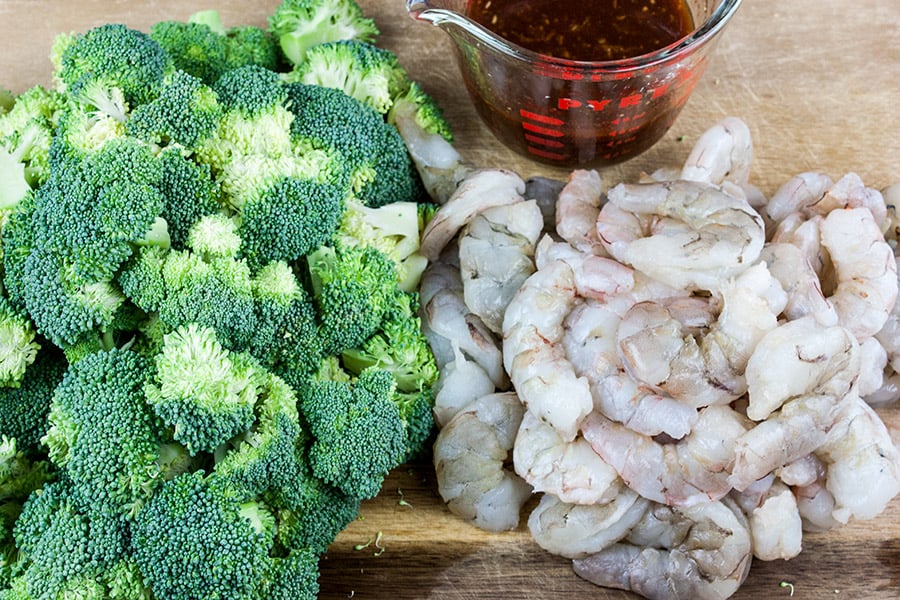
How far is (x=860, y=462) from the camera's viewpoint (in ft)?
6.85

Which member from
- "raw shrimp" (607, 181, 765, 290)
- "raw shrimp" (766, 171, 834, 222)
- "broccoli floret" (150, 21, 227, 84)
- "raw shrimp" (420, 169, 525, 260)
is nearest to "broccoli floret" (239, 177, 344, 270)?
"raw shrimp" (420, 169, 525, 260)

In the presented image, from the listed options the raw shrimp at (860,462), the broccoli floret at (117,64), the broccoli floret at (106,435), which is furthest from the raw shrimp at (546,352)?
the broccoli floret at (117,64)

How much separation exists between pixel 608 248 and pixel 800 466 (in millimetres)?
585

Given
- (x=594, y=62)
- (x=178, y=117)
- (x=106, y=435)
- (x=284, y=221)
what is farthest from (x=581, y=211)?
(x=106, y=435)

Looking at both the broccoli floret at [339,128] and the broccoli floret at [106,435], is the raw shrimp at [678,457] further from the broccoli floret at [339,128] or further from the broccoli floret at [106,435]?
the broccoli floret at [106,435]

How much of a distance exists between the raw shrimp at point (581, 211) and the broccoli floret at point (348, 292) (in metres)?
0.41

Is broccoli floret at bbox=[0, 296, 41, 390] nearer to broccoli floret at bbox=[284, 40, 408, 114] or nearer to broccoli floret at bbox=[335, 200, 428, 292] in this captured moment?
broccoli floret at bbox=[335, 200, 428, 292]

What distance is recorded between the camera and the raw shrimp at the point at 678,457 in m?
2.04

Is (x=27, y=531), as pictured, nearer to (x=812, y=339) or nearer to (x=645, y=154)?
(x=812, y=339)

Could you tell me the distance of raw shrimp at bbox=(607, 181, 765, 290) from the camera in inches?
82.5

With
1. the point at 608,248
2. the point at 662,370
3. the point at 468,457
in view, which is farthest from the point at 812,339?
the point at 468,457

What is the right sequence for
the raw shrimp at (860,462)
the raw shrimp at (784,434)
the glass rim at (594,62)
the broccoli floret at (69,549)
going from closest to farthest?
the broccoli floret at (69,549) → the raw shrimp at (784,434) → the raw shrimp at (860,462) → the glass rim at (594,62)

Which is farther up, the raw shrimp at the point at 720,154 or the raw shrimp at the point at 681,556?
the raw shrimp at the point at 720,154

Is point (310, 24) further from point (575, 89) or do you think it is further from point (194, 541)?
point (194, 541)
